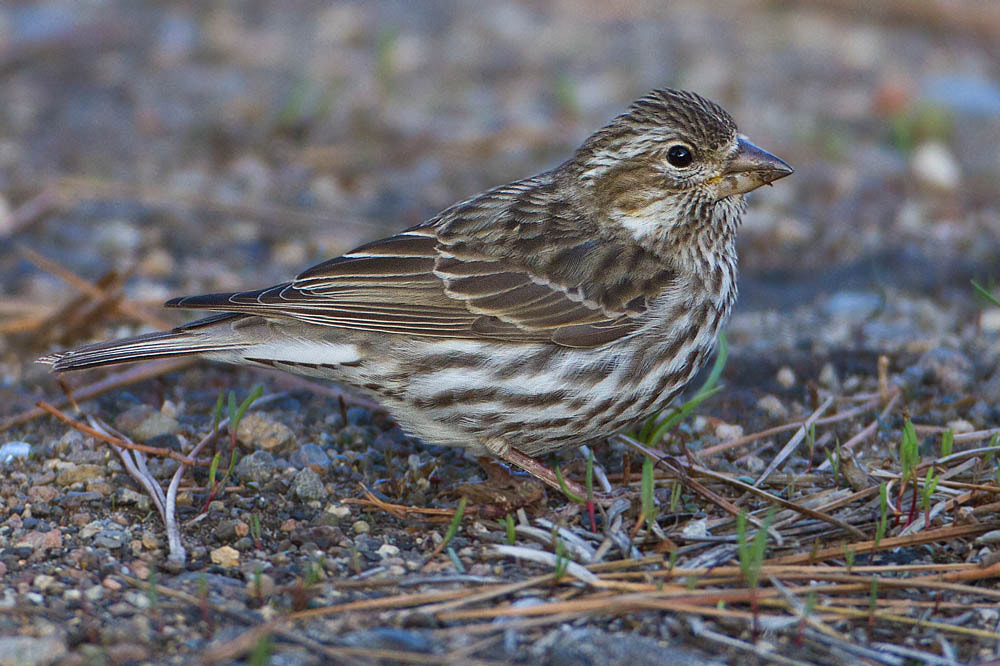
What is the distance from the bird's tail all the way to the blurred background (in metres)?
0.76

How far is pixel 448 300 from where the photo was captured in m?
Result: 4.39

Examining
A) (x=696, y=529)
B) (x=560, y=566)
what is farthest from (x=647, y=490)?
(x=560, y=566)

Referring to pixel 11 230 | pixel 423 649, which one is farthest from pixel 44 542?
pixel 11 230

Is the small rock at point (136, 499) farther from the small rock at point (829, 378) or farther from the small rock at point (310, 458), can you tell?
the small rock at point (829, 378)

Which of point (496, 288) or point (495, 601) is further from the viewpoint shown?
point (496, 288)

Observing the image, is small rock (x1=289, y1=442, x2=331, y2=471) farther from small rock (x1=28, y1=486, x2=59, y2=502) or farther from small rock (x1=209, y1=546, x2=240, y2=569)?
small rock (x1=28, y1=486, x2=59, y2=502)

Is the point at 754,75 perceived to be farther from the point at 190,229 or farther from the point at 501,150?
the point at 190,229

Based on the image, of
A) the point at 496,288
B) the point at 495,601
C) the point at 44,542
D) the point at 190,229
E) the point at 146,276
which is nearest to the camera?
the point at 495,601

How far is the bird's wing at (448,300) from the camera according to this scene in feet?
14.1

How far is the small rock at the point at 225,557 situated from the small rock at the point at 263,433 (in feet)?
2.55

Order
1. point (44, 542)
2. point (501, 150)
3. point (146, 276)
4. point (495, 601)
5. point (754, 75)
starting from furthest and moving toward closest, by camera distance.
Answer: point (754, 75), point (501, 150), point (146, 276), point (44, 542), point (495, 601)

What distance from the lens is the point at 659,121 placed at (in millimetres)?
4691

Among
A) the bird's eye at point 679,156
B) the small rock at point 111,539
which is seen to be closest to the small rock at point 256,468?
the small rock at point 111,539

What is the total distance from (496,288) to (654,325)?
60cm
